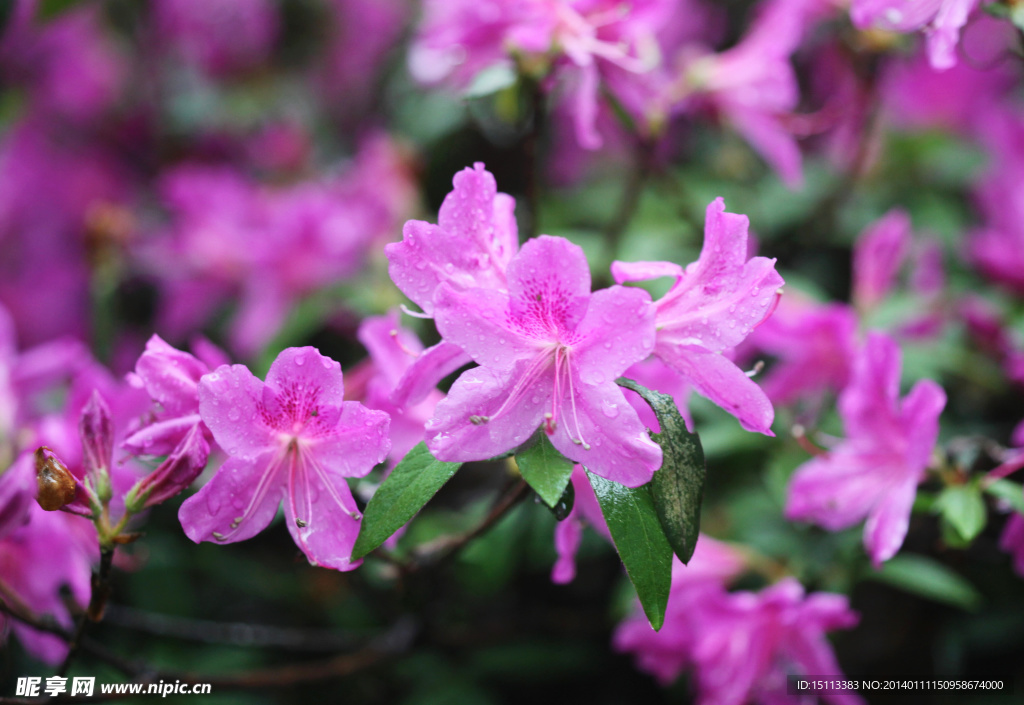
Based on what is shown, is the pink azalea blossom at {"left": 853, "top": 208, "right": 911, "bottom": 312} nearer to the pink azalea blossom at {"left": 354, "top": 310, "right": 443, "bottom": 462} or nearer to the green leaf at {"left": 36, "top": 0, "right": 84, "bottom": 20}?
the pink azalea blossom at {"left": 354, "top": 310, "right": 443, "bottom": 462}

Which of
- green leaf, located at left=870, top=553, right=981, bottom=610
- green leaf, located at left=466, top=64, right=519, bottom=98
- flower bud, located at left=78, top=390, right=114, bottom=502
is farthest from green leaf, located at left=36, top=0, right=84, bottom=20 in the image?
green leaf, located at left=870, top=553, right=981, bottom=610

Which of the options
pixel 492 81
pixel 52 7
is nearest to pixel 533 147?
pixel 492 81

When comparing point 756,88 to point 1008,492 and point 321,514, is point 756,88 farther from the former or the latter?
point 321,514

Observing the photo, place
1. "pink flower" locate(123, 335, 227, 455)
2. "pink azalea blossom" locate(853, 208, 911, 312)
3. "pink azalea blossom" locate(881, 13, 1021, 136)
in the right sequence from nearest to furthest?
"pink flower" locate(123, 335, 227, 455) < "pink azalea blossom" locate(853, 208, 911, 312) < "pink azalea blossom" locate(881, 13, 1021, 136)

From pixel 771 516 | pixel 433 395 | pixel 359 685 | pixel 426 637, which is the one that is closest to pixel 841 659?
pixel 771 516

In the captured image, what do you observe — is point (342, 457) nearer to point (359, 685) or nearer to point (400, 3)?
point (359, 685)

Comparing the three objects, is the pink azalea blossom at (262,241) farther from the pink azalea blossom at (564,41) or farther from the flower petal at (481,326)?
the flower petal at (481,326)

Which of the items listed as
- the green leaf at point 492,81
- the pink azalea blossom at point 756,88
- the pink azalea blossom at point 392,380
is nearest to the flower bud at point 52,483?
the pink azalea blossom at point 392,380
